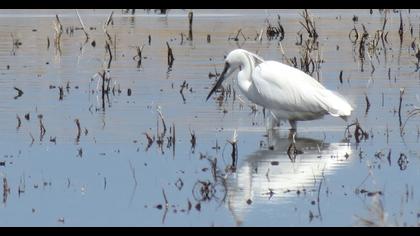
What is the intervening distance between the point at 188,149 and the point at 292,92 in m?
1.83

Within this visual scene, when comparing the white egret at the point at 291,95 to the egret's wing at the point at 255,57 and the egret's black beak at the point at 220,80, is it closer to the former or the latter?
the egret's wing at the point at 255,57

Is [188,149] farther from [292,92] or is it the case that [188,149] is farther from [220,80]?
[220,80]

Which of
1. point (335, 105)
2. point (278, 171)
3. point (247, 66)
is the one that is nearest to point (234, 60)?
point (247, 66)

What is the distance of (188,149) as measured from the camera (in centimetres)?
1154

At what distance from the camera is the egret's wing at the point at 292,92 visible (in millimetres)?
12680

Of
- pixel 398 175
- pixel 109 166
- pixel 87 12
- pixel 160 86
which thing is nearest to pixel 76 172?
pixel 109 166

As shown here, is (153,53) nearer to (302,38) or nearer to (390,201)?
(302,38)

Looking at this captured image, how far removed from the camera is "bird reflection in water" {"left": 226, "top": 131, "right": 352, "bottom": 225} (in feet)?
29.9

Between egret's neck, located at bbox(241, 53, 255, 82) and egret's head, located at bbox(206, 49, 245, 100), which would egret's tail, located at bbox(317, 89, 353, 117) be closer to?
egret's neck, located at bbox(241, 53, 255, 82)

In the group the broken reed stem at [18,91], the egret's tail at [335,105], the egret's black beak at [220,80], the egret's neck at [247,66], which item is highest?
the egret's neck at [247,66]

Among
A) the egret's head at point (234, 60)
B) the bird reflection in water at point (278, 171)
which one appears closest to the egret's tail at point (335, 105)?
the bird reflection in water at point (278, 171)

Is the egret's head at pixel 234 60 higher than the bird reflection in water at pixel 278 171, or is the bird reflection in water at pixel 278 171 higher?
the egret's head at pixel 234 60

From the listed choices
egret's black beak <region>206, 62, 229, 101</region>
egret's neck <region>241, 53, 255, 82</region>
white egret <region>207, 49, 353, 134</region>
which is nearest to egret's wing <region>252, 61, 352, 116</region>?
white egret <region>207, 49, 353, 134</region>

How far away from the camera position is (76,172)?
1038 cm
